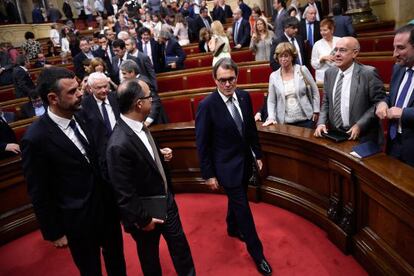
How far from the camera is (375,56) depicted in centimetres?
429

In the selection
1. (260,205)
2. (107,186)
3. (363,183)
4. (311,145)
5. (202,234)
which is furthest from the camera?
(260,205)

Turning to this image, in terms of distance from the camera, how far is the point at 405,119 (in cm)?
188

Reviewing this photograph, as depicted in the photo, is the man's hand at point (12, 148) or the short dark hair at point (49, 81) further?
the man's hand at point (12, 148)

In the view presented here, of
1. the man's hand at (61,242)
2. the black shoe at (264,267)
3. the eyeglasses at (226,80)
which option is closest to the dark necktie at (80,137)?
the man's hand at (61,242)

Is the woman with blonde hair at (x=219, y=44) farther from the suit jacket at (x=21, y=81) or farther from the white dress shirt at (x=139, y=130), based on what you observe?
the white dress shirt at (x=139, y=130)

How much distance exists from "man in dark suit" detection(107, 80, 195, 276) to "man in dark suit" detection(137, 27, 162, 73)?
3.60m

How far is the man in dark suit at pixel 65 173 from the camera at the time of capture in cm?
167

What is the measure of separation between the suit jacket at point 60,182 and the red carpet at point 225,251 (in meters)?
0.94

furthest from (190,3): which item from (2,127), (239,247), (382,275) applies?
(382,275)

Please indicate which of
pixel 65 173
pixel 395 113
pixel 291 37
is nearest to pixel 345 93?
pixel 395 113

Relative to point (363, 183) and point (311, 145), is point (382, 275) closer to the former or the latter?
point (363, 183)

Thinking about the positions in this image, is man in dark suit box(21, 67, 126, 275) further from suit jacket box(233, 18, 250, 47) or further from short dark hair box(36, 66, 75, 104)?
suit jacket box(233, 18, 250, 47)

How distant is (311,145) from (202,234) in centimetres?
112

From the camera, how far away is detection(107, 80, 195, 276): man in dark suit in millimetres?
1691
